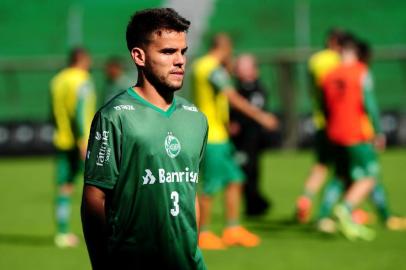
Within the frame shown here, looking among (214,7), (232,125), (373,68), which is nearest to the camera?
(232,125)

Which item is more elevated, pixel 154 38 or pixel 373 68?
pixel 154 38

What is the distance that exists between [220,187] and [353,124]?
1.77 metres

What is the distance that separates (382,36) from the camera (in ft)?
101

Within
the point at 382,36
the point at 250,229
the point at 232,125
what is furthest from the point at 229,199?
the point at 382,36

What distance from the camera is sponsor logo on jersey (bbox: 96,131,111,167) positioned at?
480 cm

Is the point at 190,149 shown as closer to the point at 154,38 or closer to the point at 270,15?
the point at 154,38

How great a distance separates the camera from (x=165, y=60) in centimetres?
495

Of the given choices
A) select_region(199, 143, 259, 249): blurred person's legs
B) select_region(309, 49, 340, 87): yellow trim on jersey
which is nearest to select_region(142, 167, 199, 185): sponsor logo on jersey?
select_region(199, 143, 259, 249): blurred person's legs

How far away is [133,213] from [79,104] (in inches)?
263

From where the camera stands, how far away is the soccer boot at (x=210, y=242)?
11018mm

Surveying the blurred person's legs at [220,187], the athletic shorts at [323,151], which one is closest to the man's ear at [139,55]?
the blurred person's legs at [220,187]

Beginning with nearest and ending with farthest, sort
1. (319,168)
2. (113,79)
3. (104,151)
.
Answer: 1. (104,151)
2. (319,168)
3. (113,79)

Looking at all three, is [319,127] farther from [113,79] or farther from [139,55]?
[139,55]

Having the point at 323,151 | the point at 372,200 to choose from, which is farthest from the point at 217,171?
the point at 323,151
